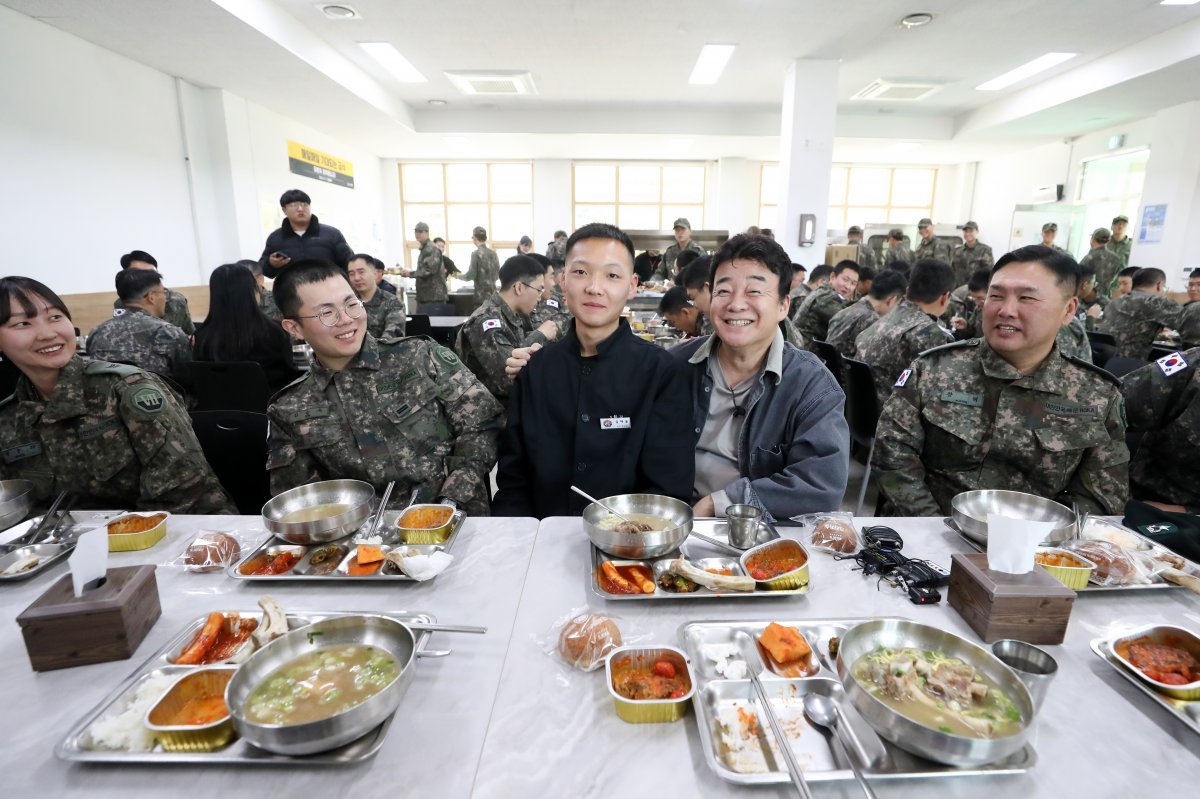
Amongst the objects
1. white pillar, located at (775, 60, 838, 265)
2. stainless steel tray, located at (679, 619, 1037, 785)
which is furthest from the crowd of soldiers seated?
white pillar, located at (775, 60, 838, 265)

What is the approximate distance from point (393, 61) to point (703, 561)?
28.1ft

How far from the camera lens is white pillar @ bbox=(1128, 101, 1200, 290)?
816 cm

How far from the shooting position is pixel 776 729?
2.75 ft

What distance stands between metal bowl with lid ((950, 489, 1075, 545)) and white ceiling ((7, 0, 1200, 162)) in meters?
5.85

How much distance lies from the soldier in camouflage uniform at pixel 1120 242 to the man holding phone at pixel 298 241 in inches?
424

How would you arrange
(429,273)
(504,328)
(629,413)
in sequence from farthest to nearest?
(429,273) → (504,328) → (629,413)

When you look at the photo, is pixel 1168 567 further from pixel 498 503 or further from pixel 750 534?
pixel 498 503

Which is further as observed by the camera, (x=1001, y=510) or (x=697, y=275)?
(x=697, y=275)

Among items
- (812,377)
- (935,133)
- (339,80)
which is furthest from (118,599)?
(935,133)

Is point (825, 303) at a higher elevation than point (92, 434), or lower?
higher

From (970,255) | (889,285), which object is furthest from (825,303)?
(970,255)

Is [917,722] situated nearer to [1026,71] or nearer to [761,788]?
[761,788]

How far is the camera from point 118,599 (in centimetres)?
104

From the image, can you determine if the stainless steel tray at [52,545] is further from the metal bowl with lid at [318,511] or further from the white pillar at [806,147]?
the white pillar at [806,147]
